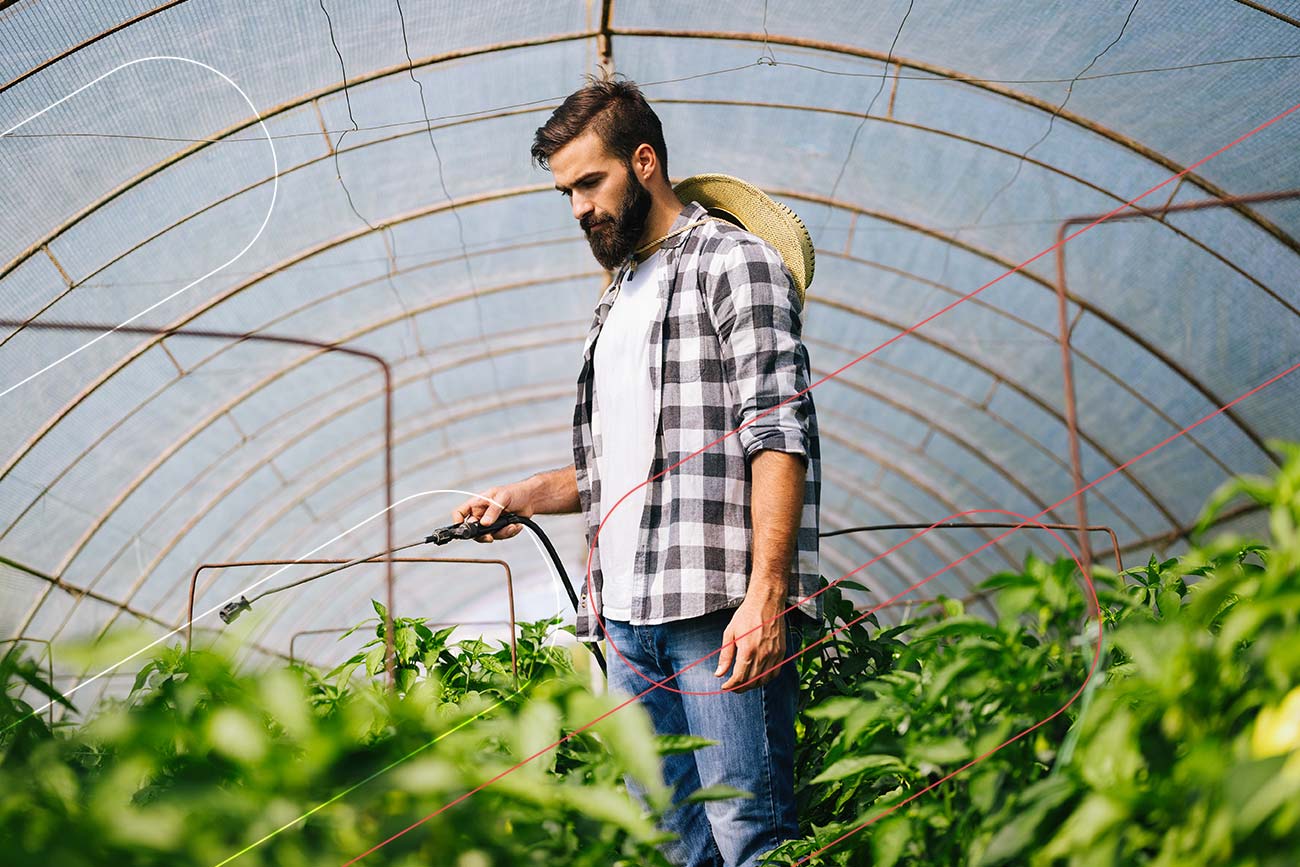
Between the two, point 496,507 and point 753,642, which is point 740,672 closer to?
point 753,642

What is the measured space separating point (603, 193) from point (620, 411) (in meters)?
0.47

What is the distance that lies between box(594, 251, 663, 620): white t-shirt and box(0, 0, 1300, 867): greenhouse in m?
0.03

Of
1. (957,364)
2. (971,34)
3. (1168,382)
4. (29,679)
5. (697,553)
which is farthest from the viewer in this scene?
(957,364)

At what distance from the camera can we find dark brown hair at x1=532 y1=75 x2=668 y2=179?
2367 mm

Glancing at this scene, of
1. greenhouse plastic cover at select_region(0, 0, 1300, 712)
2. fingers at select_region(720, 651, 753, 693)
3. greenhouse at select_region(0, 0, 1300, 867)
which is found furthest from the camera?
greenhouse plastic cover at select_region(0, 0, 1300, 712)

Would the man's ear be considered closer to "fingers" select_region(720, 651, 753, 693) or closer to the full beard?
the full beard

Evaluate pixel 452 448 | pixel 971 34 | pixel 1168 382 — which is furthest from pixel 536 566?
A: pixel 971 34

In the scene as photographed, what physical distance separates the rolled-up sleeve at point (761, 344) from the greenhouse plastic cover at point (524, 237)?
8.05 ft

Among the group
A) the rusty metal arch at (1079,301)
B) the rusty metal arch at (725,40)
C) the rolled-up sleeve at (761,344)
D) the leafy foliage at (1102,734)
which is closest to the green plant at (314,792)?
the leafy foliage at (1102,734)

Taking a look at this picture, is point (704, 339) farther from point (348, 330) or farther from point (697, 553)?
point (348, 330)

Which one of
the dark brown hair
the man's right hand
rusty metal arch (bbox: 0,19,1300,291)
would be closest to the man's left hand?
the man's right hand

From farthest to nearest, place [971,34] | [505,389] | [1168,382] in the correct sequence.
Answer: [505,389] → [1168,382] → [971,34]

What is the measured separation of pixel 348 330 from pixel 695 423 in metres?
6.73

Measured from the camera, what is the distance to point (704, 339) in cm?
222
